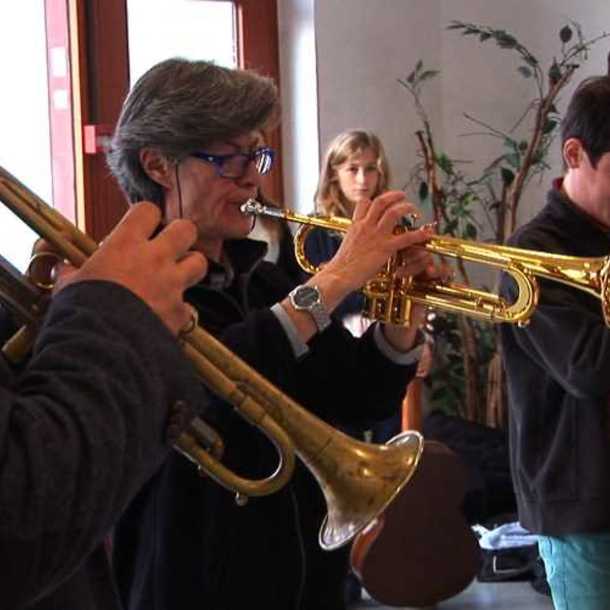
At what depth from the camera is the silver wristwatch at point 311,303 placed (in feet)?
→ 5.27

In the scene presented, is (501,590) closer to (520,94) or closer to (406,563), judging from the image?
(406,563)

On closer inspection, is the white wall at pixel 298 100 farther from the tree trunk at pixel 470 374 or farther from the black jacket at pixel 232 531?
the black jacket at pixel 232 531

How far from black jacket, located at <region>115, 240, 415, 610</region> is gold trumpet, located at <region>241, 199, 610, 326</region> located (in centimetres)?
20

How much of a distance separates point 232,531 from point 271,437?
0.30m

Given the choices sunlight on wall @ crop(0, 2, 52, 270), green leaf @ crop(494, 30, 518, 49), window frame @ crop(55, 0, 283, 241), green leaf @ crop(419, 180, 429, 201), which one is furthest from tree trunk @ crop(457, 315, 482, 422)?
sunlight on wall @ crop(0, 2, 52, 270)

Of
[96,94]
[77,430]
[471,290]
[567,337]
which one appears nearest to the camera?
[77,430]

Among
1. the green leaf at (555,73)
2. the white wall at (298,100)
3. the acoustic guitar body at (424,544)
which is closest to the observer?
the acoustic guitar body at (424,544)

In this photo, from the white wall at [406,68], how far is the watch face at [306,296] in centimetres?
284

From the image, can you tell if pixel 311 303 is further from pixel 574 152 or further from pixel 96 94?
pixel 96 94

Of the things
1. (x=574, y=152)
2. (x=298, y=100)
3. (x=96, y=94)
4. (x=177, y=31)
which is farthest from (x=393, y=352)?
(x=298, y=100)

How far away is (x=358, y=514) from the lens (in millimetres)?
1424

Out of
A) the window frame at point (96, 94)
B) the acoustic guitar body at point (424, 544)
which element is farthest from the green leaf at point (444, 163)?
the acoustic guitar body at point (424, 544)

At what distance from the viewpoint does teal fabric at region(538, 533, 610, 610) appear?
6.28 feet

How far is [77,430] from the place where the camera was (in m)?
0.83
